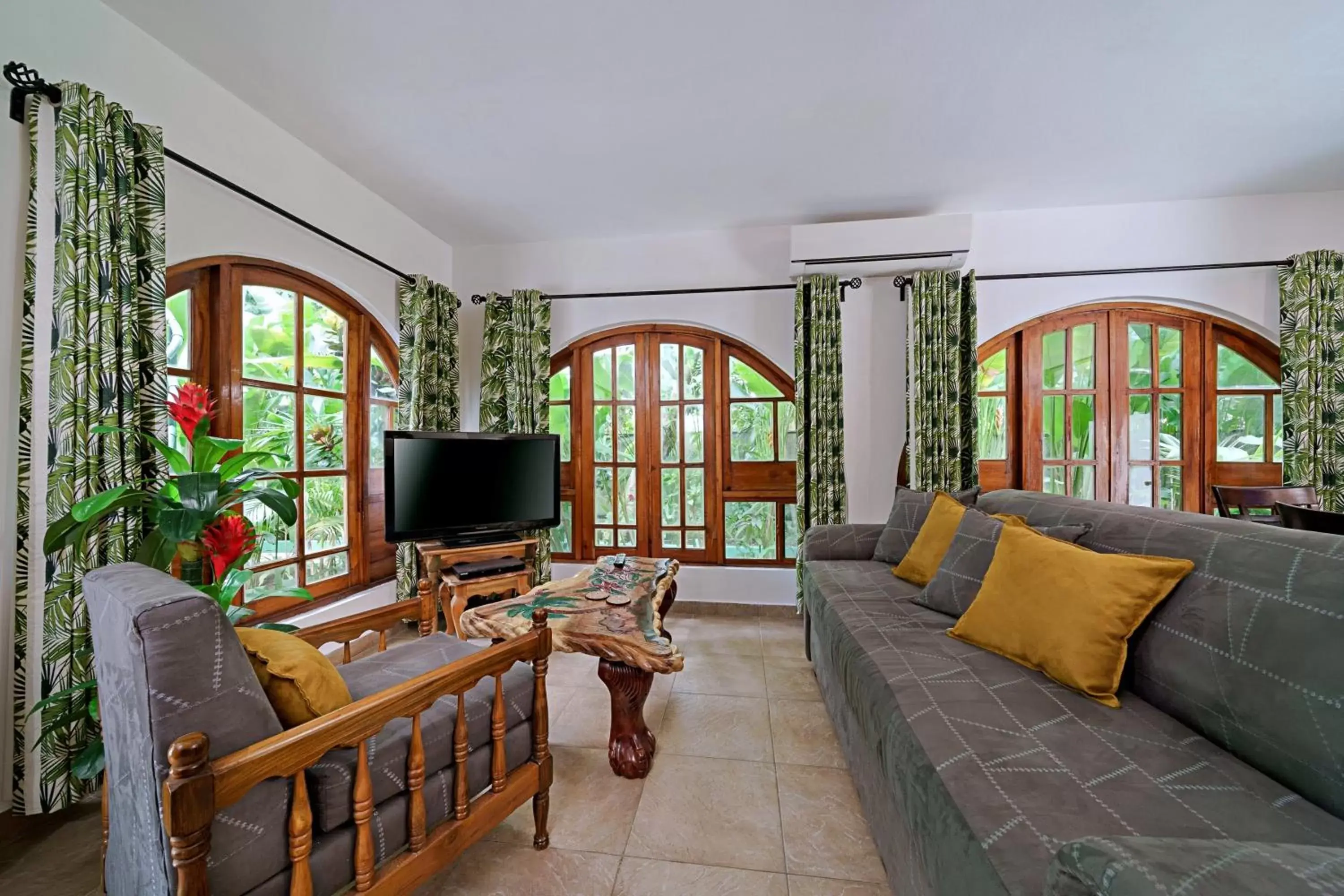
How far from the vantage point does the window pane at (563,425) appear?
369cm

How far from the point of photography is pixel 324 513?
8.89ft

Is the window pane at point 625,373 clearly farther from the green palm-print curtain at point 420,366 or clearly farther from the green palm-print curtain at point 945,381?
the green palm-print curtain at point 945,381

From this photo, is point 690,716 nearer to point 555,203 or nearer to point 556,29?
point 556,29

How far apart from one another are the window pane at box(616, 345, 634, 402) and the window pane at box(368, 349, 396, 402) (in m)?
1.48

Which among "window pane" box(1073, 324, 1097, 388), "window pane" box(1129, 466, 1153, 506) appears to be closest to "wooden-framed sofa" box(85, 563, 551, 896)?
"window pane" box(1073, 324, 1097, 388)

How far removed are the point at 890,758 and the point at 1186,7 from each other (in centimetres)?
255

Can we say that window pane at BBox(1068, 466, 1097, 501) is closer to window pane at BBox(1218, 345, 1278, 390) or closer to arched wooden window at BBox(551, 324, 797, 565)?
window pane at BBox(1218, 345, 1278, 390)

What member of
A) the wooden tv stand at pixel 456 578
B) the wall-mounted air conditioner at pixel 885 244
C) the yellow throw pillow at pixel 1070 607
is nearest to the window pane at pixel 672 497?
the wooden tv stand at pixel 456 578

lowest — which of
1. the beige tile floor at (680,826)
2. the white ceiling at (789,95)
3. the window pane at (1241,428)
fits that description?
the beige tile floor at (680,826)

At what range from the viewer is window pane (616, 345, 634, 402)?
3.61 m

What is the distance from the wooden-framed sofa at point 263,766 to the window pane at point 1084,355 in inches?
149

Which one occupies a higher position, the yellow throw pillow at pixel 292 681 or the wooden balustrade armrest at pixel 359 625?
the yellow throw pillow at pixel 292 681

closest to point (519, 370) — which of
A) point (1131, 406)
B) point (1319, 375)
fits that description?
point (1131, 406)

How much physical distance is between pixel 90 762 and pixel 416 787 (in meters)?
1.10
